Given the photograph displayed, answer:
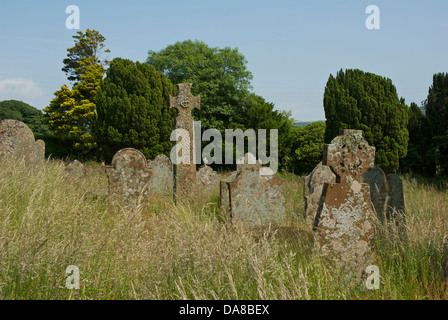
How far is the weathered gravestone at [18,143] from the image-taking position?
11.0 m

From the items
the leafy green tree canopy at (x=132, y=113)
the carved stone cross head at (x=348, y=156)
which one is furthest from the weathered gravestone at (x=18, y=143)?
the carved stone cross head at (x=348, y=156)

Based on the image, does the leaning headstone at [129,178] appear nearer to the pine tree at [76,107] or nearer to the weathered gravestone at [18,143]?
the weathered gravestone at [18,143]

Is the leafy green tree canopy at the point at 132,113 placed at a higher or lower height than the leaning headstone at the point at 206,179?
higher

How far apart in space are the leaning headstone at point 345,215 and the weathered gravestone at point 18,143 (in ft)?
30.1

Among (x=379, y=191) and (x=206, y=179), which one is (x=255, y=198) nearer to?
(x=379, y=191)

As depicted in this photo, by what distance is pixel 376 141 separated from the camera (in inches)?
653

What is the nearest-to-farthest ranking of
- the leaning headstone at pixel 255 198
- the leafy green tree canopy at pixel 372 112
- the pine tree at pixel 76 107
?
the leaning headstone at pixel 255 198 → the leafy green tree canopy at pixel 372 112 → the pine tree at pixel 76 107

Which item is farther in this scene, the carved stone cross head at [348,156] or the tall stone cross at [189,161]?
the tall stone cross at [189,161]

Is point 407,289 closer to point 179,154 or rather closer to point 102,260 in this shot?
point 102,260

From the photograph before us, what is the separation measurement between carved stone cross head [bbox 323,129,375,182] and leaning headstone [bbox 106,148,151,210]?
3.93 m

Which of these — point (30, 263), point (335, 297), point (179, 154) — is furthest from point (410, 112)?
point (30, 263)

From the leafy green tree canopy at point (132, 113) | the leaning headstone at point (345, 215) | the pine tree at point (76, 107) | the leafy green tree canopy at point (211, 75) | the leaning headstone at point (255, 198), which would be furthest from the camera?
the pine tree at point (76, 107)

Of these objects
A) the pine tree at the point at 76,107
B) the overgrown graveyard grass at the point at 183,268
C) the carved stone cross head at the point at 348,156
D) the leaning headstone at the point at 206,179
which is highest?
the pine tree at the point at 76,107

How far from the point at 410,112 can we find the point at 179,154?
44.1 ft
